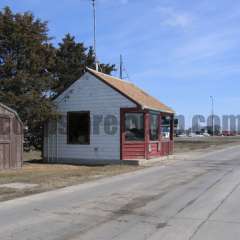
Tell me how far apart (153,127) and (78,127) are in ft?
14.3

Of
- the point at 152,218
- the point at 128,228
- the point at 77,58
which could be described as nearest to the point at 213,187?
the point at 152,218

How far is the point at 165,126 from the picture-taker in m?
36.6

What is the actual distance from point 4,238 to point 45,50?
21.4 meters

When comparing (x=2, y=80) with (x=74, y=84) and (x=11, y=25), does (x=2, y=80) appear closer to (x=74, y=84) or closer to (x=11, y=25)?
(x=11, y=25)

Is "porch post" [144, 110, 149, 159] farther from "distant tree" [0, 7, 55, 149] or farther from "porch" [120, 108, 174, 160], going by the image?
"distant tree" [0, 7, 55, 149]

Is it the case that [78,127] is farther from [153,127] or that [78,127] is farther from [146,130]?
[153,127]

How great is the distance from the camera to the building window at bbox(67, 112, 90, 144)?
104 ft

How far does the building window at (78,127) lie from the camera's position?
3175 centimetres

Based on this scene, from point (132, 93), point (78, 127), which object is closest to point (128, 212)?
point (78, 127)

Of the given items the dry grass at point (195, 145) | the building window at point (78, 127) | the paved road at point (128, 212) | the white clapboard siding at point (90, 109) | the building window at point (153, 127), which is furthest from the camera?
the dry grass at point (195, 145)

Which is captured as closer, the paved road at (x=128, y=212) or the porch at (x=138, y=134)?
the paved road at (x=128, y=212)

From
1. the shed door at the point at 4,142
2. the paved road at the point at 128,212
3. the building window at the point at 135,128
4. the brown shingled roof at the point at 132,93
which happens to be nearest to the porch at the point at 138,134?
the building window at the point at 135,128

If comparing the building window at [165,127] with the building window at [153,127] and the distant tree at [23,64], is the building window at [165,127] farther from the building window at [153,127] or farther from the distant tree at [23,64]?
the distant tree at [23,64]

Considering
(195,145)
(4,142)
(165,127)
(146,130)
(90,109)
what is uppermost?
(90,109)
